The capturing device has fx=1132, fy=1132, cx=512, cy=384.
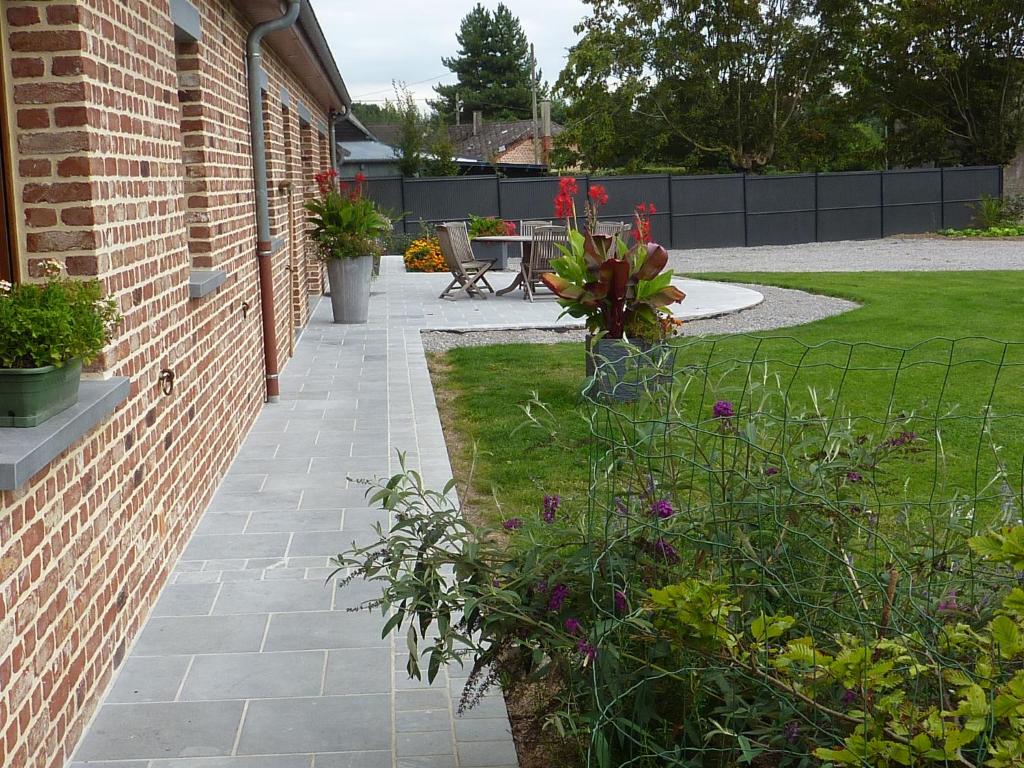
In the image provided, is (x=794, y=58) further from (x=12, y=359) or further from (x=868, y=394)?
(x=12, y=359)

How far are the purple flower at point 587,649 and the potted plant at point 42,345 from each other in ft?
4.72

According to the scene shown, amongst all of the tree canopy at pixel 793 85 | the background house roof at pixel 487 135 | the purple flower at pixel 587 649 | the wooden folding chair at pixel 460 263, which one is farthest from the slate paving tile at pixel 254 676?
the background house roof at pixel 487 135

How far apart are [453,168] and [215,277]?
26698 millimetres

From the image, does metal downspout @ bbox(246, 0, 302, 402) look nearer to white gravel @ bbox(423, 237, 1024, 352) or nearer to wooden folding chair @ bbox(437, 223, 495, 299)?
white gravel @ bbox(423, 237, 1024, 352)

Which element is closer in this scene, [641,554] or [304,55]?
[641,554]

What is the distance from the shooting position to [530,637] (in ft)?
8.67

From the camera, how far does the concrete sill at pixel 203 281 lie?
5098 millimetres

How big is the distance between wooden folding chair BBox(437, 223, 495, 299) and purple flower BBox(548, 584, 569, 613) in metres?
12.2

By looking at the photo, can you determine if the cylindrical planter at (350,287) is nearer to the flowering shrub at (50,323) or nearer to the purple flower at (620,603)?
the flowering shrub at (50,323)

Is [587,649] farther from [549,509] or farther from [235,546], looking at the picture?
[235,546]

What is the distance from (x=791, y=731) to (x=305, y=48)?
344 inches

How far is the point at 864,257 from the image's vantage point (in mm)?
21875

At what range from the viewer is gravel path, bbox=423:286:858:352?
11336 millimetres

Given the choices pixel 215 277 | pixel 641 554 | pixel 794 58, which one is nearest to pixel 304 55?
pixel 215 277
